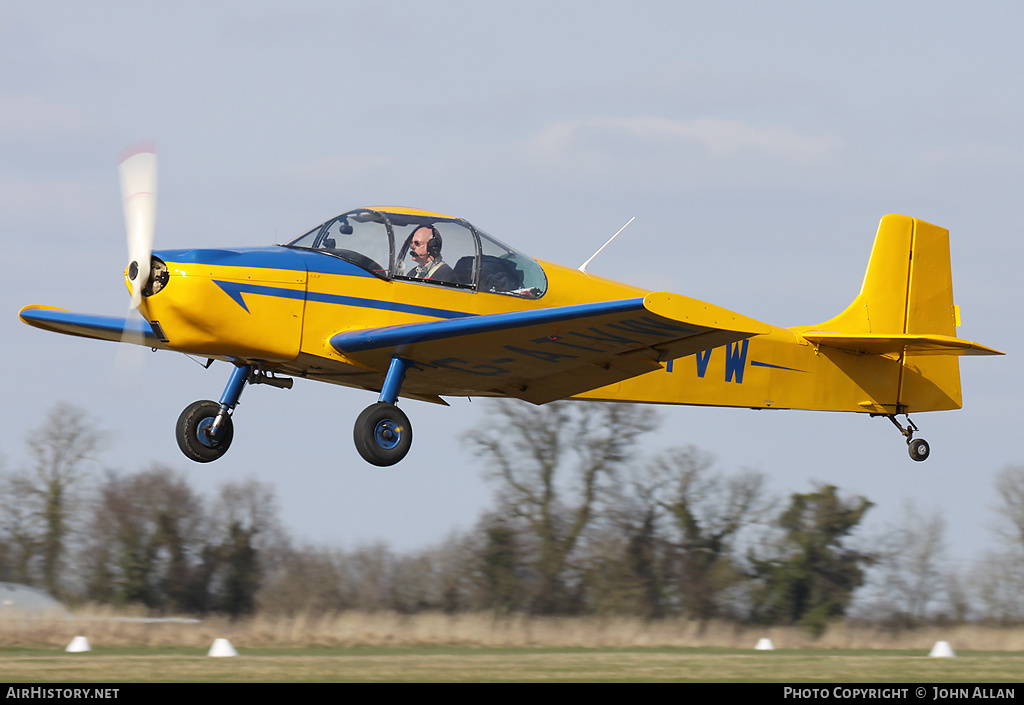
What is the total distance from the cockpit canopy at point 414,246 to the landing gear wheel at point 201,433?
1508 mm

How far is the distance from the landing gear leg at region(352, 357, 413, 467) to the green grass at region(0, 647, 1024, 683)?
1.70 meters

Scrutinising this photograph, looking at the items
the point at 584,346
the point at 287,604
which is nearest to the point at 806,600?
the point at 287,604

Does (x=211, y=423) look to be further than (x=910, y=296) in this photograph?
No

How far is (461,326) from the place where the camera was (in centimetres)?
877

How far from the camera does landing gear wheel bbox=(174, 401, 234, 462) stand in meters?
9.51

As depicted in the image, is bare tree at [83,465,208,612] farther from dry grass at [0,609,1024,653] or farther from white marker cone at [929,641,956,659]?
white marker cone at [929,641,956,659]

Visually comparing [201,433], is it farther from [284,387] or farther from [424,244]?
[424,244]

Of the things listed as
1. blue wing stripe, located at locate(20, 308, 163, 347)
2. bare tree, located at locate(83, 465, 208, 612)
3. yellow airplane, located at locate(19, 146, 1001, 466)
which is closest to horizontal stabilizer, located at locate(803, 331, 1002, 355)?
yellow airplane, located at locate(19, 146, 1001, 466)

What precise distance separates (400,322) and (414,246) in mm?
600

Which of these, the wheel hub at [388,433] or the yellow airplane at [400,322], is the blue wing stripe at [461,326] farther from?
the wheel hub at [388,433]

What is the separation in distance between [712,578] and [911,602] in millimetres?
3638

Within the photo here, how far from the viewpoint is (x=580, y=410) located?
2303 cm

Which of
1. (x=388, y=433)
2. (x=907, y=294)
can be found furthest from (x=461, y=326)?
(x=907, y=294)

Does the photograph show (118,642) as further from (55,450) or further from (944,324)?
(944,324)
